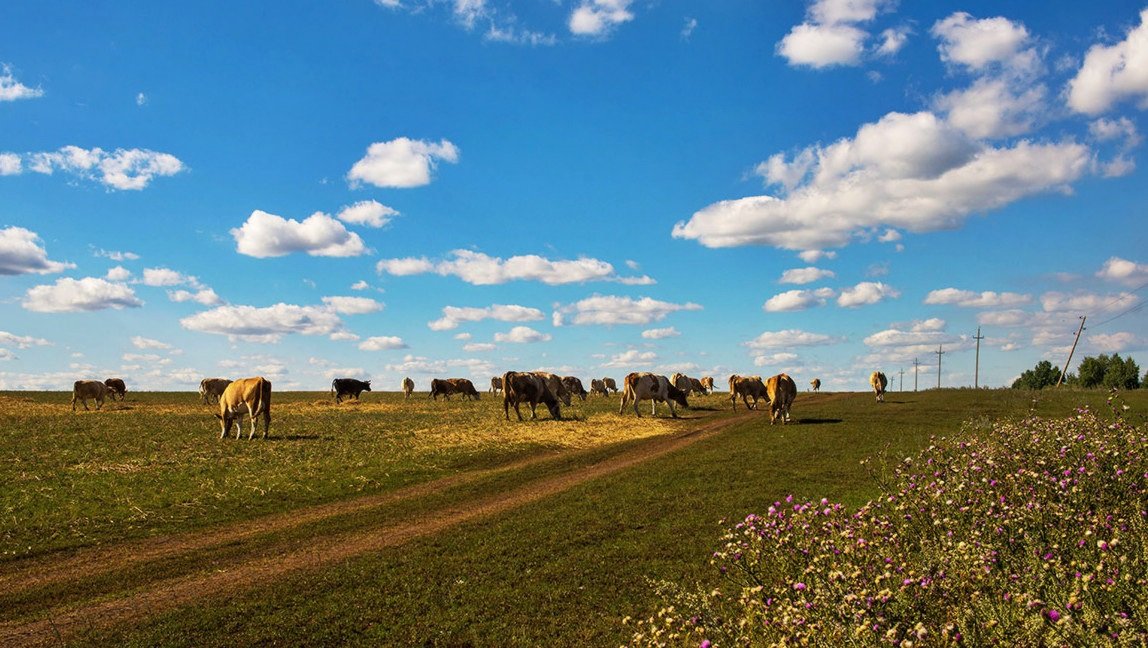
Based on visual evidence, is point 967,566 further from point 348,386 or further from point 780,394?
point 348,386

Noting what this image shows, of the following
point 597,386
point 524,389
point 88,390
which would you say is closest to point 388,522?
point 524,389

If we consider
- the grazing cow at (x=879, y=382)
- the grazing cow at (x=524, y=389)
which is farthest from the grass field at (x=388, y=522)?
the grazing cow at (x=879, y=382)

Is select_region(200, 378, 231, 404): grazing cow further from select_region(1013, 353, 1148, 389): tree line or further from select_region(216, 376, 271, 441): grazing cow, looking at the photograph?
select_region(1013, 353, 1148, 389): tree line

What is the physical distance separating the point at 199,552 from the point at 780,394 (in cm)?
2691

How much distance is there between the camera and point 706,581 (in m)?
10.3

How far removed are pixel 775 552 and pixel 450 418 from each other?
32.2 metres

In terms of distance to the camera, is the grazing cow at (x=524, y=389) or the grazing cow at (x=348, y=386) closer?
the grazing cow at (x=524, y=389)

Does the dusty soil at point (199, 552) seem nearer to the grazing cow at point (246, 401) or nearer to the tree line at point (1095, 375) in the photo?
the grazing cow at point (246, 401)

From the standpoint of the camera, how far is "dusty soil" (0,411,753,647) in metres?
9.88

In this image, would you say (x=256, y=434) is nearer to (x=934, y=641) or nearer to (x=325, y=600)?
(x=325, y=600)

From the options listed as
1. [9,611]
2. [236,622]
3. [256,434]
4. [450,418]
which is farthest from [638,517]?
[450,418]

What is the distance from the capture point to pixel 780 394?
3366cm

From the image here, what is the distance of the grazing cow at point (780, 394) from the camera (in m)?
33.6

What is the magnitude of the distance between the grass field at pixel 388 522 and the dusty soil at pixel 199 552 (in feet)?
0.21
